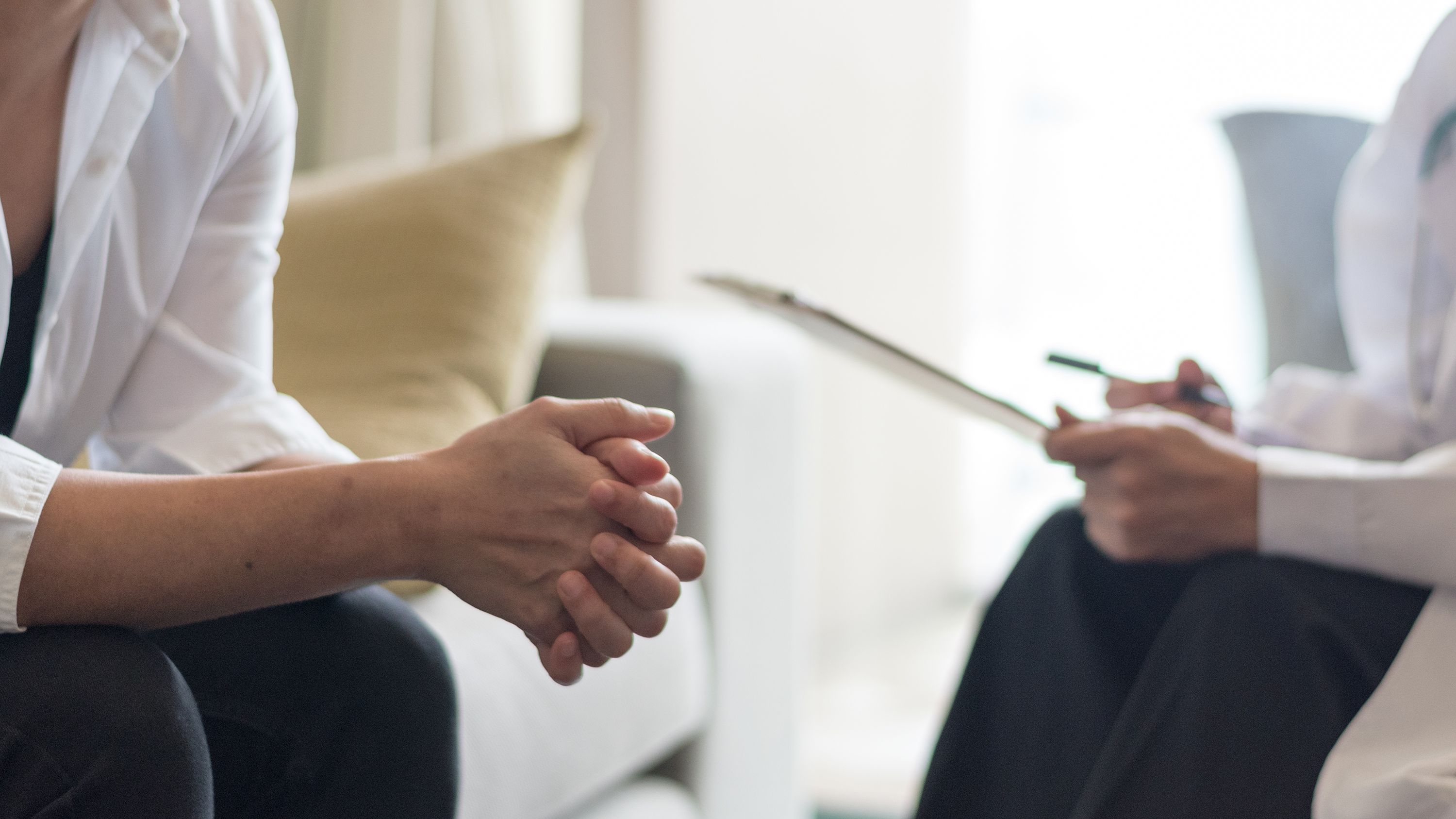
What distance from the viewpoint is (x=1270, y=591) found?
2.38ft

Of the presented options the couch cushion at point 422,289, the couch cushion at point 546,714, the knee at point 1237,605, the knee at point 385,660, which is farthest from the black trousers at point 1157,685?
the couch cushion at point 422,289

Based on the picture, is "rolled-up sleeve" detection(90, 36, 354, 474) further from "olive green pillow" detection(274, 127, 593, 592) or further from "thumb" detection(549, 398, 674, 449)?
"olive green pillow" detection(274, 127, 593, 592)

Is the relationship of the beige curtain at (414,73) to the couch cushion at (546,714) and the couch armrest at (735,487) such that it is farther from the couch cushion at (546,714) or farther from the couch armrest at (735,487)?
the couch cushion at (546,714)

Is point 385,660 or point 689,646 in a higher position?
point 385,660

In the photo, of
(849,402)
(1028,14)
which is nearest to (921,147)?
(1028,14)

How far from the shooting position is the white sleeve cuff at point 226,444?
2.19 feet

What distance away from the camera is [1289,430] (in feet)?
3.08

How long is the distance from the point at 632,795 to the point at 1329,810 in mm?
583

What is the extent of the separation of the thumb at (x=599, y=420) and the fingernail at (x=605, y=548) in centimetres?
5

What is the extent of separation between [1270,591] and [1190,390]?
22 centimetres

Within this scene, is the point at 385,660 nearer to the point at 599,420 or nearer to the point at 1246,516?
the point at 599,420

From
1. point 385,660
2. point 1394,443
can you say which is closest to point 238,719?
point 385,660

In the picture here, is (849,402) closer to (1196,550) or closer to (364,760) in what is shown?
(1196,550)

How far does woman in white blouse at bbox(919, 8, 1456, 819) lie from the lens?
676 millimetres
